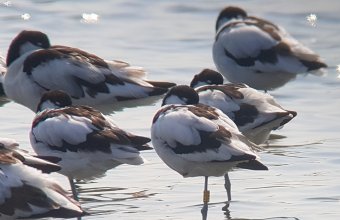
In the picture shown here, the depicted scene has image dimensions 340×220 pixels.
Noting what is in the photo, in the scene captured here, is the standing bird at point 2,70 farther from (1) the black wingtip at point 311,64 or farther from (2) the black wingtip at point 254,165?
(2) the black wingtip at point 254,165

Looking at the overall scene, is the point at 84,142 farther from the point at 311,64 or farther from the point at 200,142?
the point at 311,64

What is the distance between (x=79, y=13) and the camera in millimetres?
23156

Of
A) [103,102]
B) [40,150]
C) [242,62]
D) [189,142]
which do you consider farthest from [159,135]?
[242,62]

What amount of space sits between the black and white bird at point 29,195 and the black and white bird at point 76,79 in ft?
15.5

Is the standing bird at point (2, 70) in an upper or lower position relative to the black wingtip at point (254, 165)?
lower

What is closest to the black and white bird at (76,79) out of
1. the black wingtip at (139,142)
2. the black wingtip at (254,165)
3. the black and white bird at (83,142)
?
the black and white bird at (83,142)

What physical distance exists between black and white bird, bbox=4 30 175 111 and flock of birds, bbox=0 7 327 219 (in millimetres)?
11

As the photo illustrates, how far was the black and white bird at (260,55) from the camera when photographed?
16.5 meters

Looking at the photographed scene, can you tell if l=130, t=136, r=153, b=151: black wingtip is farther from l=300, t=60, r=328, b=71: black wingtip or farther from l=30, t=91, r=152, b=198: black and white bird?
l=300, t=60, r=328, b=71: black wingtip

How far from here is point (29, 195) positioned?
982 cm

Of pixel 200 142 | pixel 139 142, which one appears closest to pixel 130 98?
pixel 139 142

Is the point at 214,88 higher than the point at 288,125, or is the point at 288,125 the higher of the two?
the point at 214,88

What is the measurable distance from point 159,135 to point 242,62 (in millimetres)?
5348

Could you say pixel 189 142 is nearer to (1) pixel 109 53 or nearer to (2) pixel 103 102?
(2) pixel 103 102
